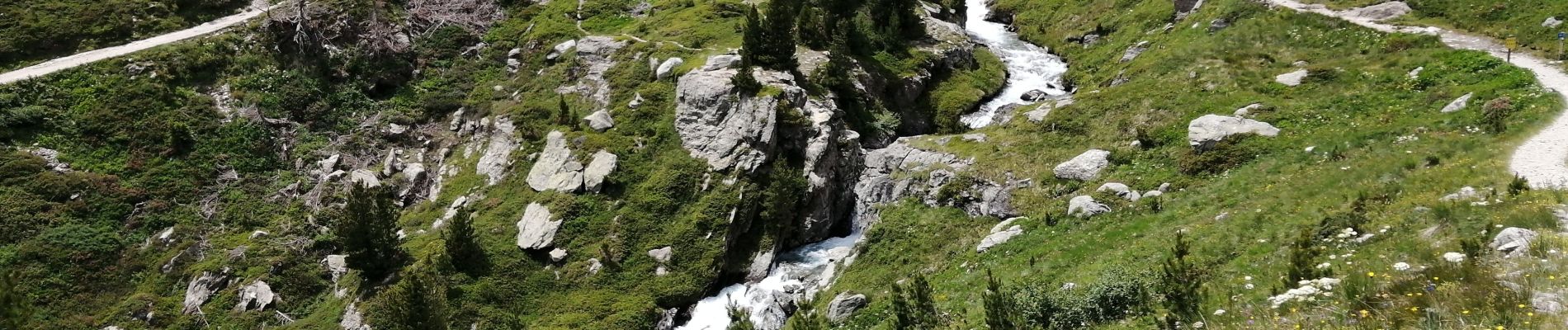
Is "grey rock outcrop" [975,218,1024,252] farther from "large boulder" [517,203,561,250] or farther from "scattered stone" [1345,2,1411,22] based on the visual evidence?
"scattered stone" [1345,2,1411,22]

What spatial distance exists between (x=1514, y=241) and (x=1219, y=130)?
661 inches

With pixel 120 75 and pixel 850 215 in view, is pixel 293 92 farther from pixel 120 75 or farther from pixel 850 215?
pixel 850 215

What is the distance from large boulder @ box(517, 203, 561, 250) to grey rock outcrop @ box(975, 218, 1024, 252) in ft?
56.9

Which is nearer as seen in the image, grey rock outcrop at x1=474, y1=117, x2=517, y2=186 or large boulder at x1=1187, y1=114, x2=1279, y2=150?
large boulder at x1=1187, y1=114, x2=1279, y2=150

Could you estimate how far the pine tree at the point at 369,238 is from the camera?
2952 cm

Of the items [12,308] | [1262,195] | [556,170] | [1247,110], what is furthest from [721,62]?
[12,308]

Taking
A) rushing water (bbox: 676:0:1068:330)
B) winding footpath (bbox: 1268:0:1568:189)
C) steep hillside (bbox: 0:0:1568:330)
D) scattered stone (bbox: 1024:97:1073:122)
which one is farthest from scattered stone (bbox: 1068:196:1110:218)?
winding footpath (bbox: 1268:0:1568:189)

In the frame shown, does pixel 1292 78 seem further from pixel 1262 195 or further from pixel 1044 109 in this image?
pixel 1262 195

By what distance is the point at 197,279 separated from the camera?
1244 inches

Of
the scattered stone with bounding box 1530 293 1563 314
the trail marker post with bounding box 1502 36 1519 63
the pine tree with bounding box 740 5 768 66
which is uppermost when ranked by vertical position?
the scattered stone with bounding box 1530 293 1563 314

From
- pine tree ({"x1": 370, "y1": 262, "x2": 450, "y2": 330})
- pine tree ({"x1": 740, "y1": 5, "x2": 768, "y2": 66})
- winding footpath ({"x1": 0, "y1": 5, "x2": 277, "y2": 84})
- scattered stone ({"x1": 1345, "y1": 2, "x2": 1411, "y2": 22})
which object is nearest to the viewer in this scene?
pine tree ({"x1": 370, "y1": 262, "x2": 450, "y2": 330})

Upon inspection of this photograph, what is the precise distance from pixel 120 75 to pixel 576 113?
25.7 metres

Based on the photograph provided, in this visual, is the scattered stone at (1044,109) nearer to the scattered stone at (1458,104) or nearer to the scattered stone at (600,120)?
the scattered stone at (1458,104)

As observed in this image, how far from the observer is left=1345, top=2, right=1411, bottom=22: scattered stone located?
122 ft
